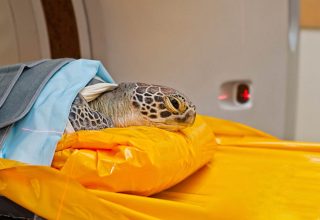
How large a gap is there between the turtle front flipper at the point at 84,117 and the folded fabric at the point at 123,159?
61mm

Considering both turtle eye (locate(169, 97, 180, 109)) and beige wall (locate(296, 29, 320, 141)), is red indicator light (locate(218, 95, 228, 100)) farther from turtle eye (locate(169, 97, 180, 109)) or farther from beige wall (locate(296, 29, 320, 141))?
turtle eye (locate(169, 97, 180, 109))

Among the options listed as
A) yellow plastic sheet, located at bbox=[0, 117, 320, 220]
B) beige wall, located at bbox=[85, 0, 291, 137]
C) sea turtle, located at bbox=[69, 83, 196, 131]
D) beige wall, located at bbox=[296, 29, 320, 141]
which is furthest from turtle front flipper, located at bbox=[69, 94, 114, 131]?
beige wall, located at bbox=[296, 29, 320, 141]

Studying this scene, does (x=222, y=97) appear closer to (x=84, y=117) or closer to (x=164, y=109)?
(x=164, y=109)

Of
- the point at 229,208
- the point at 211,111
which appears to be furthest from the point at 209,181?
the point at 211,111

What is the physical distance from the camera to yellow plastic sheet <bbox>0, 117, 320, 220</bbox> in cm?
77

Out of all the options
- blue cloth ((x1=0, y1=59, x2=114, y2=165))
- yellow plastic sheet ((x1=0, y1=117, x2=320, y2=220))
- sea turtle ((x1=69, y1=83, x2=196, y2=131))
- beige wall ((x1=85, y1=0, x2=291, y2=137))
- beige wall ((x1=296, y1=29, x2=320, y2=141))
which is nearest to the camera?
yellow plastic sheet ((x1=0, y1=117, x2=320, y2=220))

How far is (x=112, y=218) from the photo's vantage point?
0.77 m

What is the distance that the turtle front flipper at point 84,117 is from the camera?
959mm

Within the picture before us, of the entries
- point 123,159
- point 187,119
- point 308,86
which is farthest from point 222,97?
point 123,159

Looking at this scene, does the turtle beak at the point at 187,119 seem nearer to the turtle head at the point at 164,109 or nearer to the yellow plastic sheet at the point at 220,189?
the turtle head at the point at 164,109

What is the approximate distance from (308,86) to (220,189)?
914 mm

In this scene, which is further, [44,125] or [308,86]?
[308,86]

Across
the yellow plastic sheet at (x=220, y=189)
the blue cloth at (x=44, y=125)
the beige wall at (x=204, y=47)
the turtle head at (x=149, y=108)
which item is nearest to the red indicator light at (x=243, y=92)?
the beige wall at (x=204, y=47)

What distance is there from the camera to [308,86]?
1811 mm
